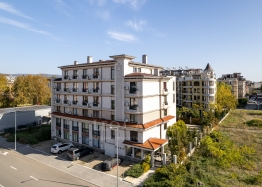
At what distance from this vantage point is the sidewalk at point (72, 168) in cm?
2115

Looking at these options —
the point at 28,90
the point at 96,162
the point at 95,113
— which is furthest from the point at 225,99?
the point at 28,90

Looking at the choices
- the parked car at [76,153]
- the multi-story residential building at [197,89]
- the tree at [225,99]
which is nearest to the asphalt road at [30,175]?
the parked car at [76,153]

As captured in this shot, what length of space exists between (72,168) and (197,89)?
45.0 m

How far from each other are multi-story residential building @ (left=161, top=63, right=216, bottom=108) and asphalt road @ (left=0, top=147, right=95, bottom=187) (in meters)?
44.5

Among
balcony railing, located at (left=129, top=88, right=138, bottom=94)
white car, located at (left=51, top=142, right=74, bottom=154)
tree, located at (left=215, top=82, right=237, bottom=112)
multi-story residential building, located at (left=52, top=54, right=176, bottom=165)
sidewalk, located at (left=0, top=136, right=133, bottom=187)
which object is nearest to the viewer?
sidewalk, located at (left=0, top=136, right=133, bottom=187)

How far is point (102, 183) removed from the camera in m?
20.8

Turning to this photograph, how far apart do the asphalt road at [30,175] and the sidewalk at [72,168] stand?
0.71 meters

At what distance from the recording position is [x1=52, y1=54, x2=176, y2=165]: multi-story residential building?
27.0m

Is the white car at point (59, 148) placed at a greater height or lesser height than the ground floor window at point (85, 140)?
lesser

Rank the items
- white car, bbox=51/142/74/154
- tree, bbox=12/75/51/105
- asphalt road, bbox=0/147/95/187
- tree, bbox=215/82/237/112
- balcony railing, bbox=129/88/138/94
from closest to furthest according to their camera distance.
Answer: asphalt road, bbox=0/147/95/187 < balcony railing, bbox=129/88/138/94 < white car, bbox=51/142/74/154 < tree, bbox=215/82/237/112 < tree, bbox=12/75/51/105

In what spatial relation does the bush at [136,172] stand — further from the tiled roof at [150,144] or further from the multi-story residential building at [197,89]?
the multi-story residential building at [197,89]

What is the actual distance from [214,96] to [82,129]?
40.8 m

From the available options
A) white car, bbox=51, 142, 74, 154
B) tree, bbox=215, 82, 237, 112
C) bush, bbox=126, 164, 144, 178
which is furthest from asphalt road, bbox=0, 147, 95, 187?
tree, bbox=215, 82, 237, 112

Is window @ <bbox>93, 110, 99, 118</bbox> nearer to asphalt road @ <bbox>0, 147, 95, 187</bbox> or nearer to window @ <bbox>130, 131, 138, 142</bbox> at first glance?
window @ <bbox>130, 131, 138, 142</bbox>
